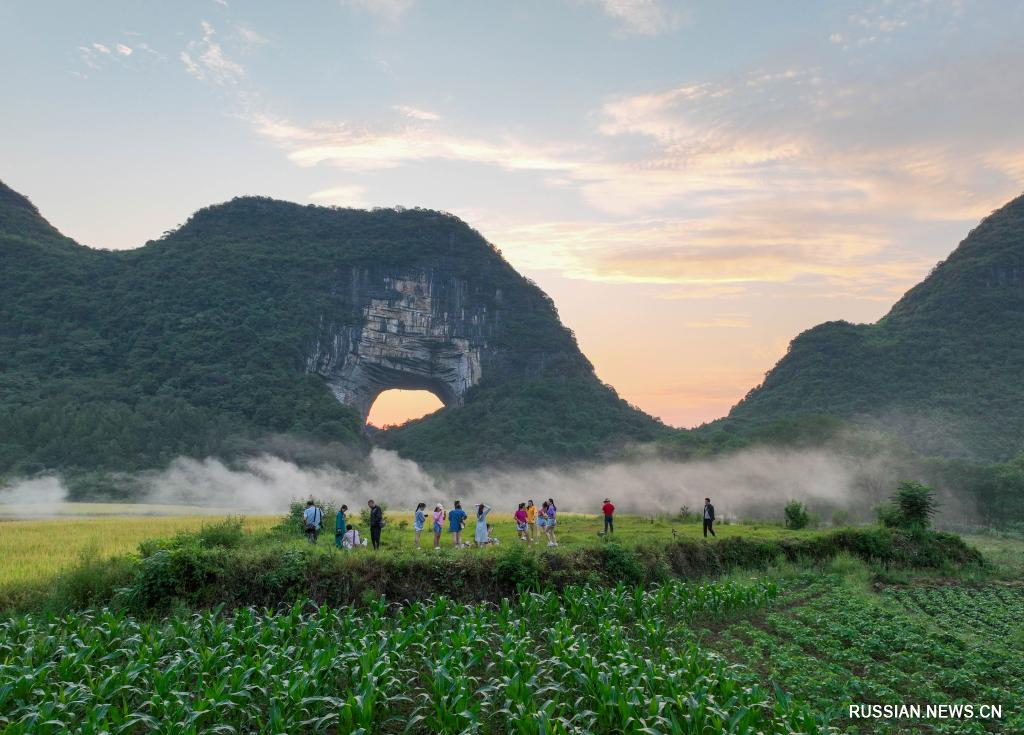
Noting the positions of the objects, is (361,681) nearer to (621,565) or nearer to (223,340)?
(621,565)

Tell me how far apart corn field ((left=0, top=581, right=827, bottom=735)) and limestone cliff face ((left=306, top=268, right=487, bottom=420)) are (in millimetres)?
99421

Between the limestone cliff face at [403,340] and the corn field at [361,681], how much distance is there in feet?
326

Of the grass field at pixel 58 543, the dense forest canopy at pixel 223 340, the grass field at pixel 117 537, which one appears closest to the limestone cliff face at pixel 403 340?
the dense forest canopy at pixel 223 340

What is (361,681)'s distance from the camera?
9.91m

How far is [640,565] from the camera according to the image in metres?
20.9

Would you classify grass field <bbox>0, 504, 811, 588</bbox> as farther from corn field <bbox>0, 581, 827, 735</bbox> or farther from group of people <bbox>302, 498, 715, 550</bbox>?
corn field <bbox>0, 581, 827, 735</bbox>

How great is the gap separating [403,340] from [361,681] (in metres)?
109

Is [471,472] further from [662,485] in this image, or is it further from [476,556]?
[476,556]

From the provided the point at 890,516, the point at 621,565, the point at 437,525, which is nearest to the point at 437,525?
the point at 437,525

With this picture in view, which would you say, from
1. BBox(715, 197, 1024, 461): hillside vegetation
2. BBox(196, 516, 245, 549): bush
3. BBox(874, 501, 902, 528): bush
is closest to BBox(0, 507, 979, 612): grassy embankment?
BBox(196, 516, 245, 549): bush

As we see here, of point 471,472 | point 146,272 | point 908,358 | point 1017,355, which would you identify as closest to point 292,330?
point 146,272

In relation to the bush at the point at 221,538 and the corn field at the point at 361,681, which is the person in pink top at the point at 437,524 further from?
the corn field at the point at 361,681

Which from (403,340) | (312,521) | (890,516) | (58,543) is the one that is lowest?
(890,516)

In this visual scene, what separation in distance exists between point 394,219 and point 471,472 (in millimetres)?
67891
